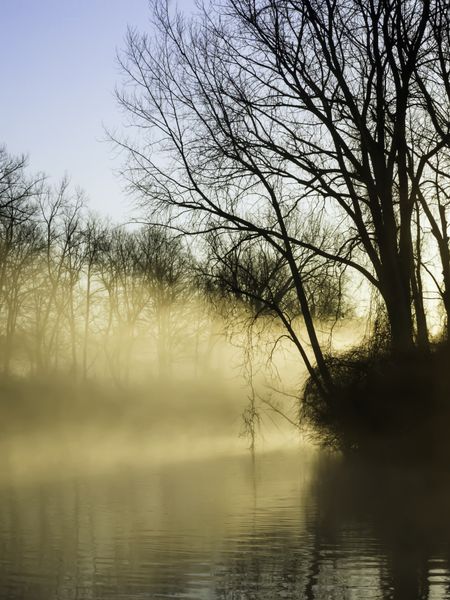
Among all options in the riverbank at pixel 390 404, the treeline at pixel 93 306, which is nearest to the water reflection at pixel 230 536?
the riverbank at pixel 390 404

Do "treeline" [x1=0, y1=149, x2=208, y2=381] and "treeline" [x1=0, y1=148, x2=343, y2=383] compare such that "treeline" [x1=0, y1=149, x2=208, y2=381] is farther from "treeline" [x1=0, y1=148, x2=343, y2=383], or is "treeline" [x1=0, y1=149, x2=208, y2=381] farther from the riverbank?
the riverbank

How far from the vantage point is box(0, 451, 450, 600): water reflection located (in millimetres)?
11070

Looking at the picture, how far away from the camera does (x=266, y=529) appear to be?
15539 millimetres

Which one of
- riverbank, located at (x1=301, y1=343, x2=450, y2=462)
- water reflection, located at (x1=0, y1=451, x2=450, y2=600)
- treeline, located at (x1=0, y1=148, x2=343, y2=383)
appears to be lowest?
water reflection, located at (x1=0, y1=451, x2=450, y2=600)

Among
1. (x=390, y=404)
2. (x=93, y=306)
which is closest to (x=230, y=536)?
(x=390, y=404)

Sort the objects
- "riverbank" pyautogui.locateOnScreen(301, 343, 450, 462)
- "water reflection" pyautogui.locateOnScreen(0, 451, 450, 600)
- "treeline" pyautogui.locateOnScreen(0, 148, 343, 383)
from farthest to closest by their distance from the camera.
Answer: "treeline" pyautogui.locateOnScreen(0, 148, 343, 383), "riverbank" pyautogui.locateOnScreen(301, 343, 450, 462), "water reflection" pyautogui.locateOnScreen(0, 451, 450, 600)

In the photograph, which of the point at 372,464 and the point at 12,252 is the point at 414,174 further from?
the point at 12,252

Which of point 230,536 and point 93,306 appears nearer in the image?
point 230,536

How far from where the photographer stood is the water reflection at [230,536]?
11070mm

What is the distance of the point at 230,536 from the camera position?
1478cm

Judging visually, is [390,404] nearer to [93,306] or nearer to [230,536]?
[230,536]

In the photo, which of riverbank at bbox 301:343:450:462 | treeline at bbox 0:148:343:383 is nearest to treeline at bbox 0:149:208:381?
treeline at bbox 0:148:343:383

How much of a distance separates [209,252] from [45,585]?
13.1 metres

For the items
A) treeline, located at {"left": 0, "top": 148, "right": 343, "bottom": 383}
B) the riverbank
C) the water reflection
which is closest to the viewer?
the water reflection
